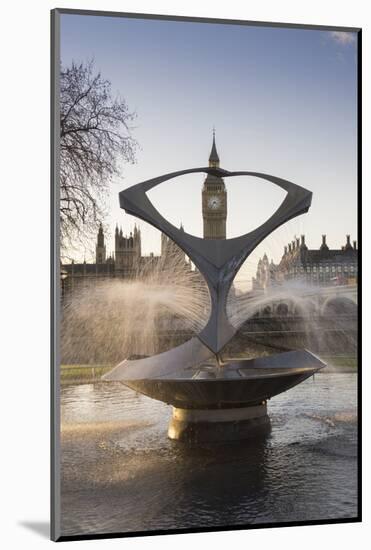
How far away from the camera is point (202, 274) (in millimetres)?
5992

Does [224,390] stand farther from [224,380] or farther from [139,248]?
[139,248]

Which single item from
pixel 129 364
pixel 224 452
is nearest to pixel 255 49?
pixel 129 364

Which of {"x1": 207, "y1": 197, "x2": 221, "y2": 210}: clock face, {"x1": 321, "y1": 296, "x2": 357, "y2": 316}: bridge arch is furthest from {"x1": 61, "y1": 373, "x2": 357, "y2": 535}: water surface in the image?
{"x1": 207, "y1": 197, "x2": 221, "y2": 210}: clock face

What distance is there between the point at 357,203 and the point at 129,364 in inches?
65.2

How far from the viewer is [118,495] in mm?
5633

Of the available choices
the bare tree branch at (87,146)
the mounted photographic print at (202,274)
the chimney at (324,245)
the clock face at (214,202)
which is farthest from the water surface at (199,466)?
the clock face at (214,202)

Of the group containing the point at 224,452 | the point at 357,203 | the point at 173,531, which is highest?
the point at 357,203

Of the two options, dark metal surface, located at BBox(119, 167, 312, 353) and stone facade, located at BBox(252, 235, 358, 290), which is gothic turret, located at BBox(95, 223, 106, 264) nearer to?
dark metal surface, located at BBox(119, 167, 312, 353)

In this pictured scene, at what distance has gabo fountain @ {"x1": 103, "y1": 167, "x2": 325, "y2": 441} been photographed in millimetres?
5863

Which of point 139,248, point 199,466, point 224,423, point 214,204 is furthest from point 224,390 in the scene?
point 214,204

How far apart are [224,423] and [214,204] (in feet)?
4.16

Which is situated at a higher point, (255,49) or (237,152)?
(255,49)

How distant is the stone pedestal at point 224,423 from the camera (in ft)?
19.3

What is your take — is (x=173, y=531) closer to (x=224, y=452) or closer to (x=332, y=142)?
(x=224, y=452)
